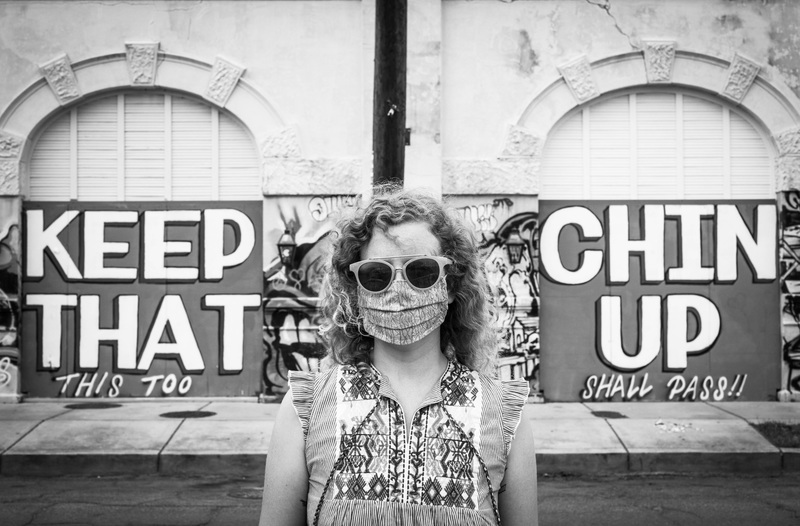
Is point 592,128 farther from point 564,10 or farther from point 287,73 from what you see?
point 287,73

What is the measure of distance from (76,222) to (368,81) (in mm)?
4240

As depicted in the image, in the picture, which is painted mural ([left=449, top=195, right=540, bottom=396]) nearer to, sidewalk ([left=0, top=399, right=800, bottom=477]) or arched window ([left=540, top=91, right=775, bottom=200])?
arched window ([left=540, top=91, right=775, bottom=200])

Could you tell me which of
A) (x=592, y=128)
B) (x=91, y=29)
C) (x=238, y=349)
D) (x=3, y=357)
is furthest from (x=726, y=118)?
(x=3, y=357)

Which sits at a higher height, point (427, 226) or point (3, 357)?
point (427, 226)

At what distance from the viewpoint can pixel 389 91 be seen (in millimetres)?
6695

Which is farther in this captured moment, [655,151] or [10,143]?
[655,151]

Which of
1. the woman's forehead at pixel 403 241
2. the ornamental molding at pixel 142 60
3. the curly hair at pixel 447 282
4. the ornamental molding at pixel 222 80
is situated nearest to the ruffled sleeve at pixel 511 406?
the curly hair at pixel 447 282

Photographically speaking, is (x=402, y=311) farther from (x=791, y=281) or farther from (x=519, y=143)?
(x=791, y=281)

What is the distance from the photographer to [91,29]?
36.5ft

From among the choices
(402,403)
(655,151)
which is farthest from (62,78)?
(402,403)

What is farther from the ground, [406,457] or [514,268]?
[514,268]

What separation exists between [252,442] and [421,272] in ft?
22.2

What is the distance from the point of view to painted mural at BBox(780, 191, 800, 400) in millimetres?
11141

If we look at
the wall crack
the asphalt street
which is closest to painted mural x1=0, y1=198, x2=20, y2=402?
the asphalt street
